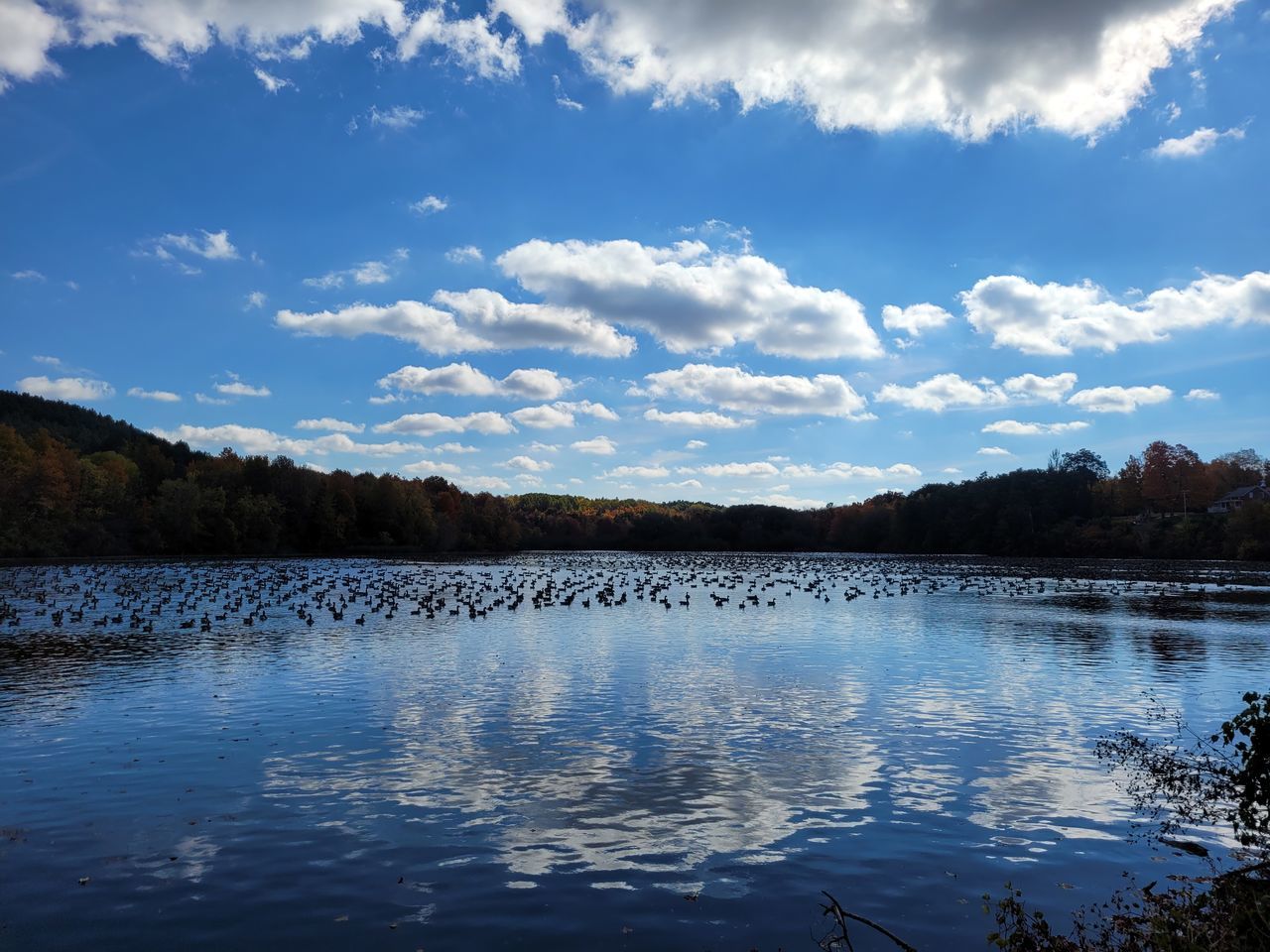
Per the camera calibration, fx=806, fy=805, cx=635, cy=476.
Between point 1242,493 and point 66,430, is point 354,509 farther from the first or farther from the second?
point 1242,493

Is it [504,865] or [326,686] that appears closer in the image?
[504,865]

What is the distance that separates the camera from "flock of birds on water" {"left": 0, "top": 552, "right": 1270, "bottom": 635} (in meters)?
45.6

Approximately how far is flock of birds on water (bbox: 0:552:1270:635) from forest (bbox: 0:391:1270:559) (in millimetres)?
27926

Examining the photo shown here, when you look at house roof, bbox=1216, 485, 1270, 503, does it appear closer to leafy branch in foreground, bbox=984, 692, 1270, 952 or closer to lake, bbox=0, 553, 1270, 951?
lake, bbox=0, 553, 1270, 951

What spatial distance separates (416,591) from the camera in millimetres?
64875

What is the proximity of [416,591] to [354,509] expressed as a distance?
109484 mm

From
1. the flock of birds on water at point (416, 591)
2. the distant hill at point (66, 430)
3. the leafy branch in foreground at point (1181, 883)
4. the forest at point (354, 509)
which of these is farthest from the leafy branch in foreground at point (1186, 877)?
the distant hill at point (66, 430)

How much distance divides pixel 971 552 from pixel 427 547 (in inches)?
4894

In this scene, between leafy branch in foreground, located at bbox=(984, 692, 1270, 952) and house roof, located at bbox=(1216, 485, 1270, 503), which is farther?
house roof, located at bbox=(1216, 485, 1270, 503)

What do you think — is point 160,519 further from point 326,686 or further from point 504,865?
point 504,865

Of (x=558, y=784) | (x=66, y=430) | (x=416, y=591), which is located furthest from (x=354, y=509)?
(x=558, y=784)

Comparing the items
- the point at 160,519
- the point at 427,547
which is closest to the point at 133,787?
the point at 160,519

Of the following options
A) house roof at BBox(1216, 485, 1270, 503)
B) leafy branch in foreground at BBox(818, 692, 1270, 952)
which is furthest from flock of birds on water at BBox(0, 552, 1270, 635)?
house roof at BBox(1216, 485, 1270, 503)

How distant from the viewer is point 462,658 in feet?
104
